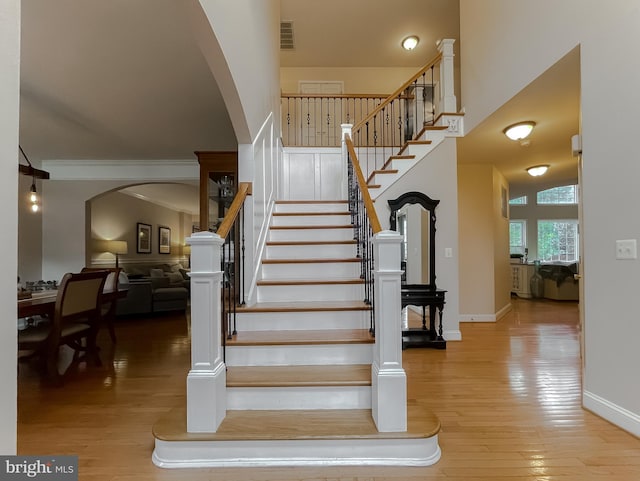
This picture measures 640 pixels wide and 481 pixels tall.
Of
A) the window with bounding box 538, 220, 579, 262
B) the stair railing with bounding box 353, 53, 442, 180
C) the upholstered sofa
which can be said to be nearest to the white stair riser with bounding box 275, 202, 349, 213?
the stair railing with bounding box 353, 53, 442, 180

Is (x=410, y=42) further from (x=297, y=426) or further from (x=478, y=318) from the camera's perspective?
(x=297, y=426)

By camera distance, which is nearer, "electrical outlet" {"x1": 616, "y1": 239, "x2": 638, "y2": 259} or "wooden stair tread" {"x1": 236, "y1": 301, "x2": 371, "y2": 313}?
"electrical outlet" {"x1": 616, "y1": 239, "x2": 638, "y2": 259}

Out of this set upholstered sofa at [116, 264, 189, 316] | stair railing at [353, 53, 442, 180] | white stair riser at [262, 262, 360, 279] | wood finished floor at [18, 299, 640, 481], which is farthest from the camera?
upholstered sofa at [116, 264, 189, 316]

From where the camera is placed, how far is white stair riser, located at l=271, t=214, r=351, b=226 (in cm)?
422

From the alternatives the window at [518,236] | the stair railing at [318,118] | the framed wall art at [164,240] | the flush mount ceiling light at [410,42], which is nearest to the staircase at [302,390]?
the stair railing at [318,118]

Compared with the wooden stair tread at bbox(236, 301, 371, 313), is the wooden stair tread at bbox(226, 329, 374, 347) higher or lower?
lower

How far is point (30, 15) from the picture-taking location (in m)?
2.37

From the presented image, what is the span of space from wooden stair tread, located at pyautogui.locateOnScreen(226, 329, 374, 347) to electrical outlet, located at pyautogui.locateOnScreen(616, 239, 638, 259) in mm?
1651

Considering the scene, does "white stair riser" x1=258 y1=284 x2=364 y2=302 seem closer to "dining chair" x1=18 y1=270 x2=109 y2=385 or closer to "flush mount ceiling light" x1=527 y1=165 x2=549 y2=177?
"dining chair" x1=18 y1=270 x2=109 y2=385

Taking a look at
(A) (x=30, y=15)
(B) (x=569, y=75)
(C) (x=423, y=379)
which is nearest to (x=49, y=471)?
(C) (x=423, y=379)

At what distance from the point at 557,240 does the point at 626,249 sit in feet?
30.8

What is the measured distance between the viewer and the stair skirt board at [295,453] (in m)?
1.81

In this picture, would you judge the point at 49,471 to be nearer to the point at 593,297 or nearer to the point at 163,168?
the point at 593,297

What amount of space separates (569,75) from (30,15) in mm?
4074
